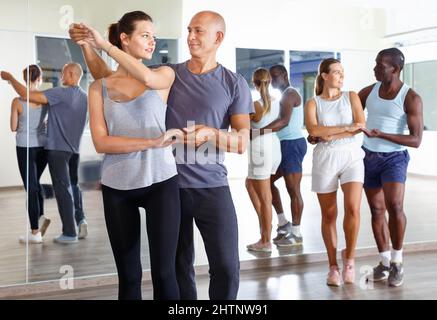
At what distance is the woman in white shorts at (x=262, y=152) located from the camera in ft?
14.2

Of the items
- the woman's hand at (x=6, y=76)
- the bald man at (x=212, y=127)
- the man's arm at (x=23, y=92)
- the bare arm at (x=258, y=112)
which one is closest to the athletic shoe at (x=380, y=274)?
the bare arm at (x=258, y=112)

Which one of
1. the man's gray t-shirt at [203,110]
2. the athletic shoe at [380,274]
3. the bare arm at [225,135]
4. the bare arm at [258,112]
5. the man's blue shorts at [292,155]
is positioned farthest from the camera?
the man's blue shorts at [292,155]

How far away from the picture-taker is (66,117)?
12.6 feet

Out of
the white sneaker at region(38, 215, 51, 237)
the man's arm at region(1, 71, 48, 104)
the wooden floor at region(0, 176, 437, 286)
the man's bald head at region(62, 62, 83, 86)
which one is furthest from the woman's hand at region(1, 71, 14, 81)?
the white sneaker at region(38, 215, 51, 237)

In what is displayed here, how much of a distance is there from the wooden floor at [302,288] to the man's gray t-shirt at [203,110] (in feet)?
4.59

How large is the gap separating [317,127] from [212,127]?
5.01 ft

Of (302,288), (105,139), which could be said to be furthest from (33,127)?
(302,288)

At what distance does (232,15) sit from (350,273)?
196cm

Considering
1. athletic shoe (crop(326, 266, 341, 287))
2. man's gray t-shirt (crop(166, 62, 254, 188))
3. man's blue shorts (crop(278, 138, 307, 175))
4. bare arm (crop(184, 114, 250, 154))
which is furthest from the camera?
man's blue shorts (crop(278, 138, 307, 175))

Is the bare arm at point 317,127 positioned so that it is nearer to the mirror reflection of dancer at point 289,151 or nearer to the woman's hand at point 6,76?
the mirror reflection of dancer at point 289,151

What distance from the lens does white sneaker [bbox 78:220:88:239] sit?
13.0 feet

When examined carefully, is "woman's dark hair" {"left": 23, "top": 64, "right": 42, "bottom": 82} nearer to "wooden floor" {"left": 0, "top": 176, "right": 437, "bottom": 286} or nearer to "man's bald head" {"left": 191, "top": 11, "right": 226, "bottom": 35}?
"wooden floor" {"left": 0, "top": 176, "right": 437, "bottom": 286}

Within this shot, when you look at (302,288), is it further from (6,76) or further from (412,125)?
(6,76)

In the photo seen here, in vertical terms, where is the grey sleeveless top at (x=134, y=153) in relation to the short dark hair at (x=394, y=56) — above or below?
below
